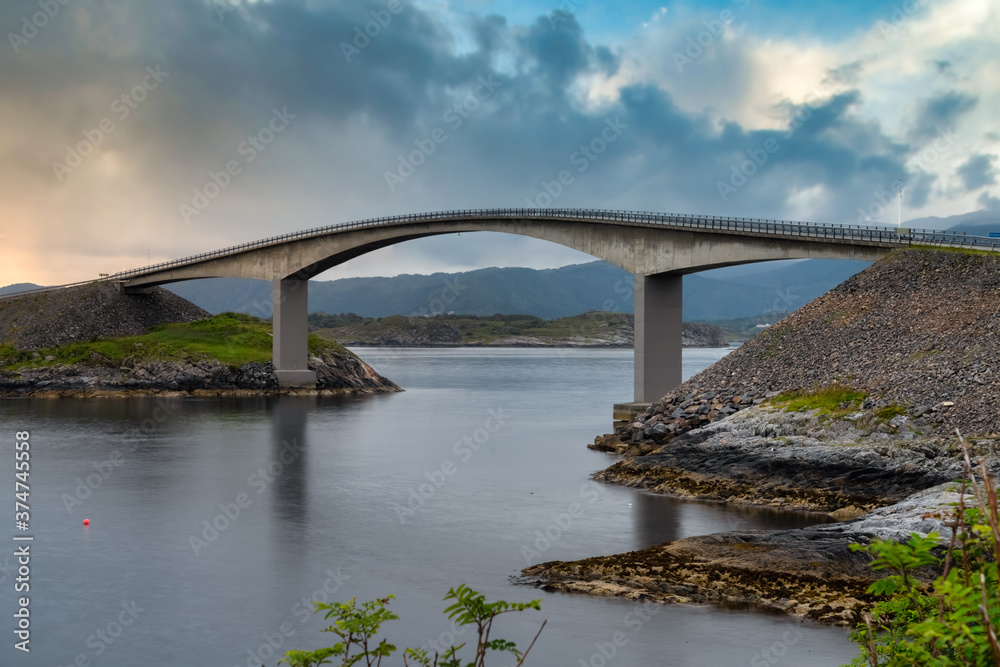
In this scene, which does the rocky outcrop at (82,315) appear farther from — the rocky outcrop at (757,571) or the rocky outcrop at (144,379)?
the rocky outcrop at (757,571)

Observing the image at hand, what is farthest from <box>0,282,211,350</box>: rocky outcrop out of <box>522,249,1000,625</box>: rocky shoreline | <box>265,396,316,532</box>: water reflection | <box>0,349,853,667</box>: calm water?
<box>522,249,1000,625</box>: rocky shoreline

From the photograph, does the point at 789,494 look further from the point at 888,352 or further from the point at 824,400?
the point at 888,352

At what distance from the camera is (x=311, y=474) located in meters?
36.9

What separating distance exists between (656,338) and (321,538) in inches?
1311

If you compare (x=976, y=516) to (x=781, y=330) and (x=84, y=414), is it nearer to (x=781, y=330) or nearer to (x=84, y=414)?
(x=781, y=330)

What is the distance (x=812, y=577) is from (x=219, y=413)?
50989 mm

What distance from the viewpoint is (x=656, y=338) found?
179ft

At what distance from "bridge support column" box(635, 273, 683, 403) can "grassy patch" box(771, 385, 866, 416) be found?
18547mm

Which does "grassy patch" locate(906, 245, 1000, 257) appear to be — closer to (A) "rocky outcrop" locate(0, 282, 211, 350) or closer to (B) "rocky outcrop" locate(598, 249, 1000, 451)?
(B) "rocky outcrop" locate(598, 249, 1000, 451)

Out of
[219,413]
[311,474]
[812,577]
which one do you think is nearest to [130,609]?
[812,577]

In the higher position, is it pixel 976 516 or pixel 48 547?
pixel 976 516

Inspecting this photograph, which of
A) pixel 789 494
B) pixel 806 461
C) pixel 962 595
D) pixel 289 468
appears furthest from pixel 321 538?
pixel 962 595

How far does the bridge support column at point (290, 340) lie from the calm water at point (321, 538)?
28766 millimetres

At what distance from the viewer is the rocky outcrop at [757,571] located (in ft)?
57.0
